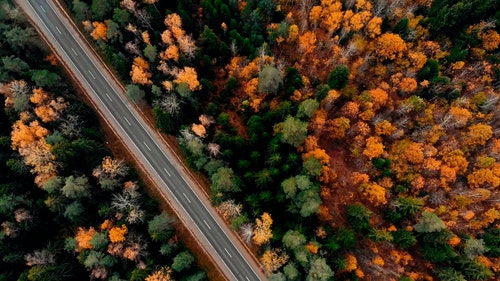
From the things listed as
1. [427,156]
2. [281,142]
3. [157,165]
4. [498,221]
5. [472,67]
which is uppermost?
[157,165]

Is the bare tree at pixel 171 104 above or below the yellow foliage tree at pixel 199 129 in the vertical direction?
above

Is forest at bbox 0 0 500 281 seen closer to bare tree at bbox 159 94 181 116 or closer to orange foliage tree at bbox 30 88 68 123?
orange foliage tree at bbox 30 88 68 123

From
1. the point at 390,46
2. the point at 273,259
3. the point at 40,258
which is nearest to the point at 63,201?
the point at 40,258

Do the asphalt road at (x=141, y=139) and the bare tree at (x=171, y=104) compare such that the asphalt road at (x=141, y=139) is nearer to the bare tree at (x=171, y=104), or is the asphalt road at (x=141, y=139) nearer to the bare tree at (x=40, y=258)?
the bare tree at (x=171, y=104)

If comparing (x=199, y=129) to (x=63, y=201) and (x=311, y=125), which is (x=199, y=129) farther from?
(x=63, y=201)

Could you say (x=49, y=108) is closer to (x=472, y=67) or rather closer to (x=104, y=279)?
(x=104, y=279)

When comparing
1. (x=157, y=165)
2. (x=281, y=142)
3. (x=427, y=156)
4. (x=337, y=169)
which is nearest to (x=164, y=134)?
Answer: (x=157, y=165)

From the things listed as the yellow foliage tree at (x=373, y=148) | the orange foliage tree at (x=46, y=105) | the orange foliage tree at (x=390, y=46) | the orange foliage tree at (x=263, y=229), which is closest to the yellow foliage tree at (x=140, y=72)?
the orange foliage tree at (x=46, y=105)
